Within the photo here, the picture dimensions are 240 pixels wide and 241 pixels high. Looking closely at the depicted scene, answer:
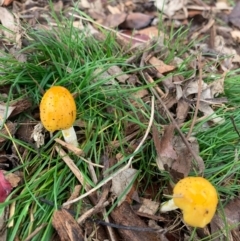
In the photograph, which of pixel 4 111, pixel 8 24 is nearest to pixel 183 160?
pixel 4 111

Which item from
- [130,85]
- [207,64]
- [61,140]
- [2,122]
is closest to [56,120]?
[61,140]

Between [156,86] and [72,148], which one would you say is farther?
[156,86]

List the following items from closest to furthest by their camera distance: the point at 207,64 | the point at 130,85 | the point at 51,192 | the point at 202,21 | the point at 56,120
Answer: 1. the point at 56,120
2. the point at 51,192
3. the point at 130,85
4. the point at 207,64
5. the point at 202,21

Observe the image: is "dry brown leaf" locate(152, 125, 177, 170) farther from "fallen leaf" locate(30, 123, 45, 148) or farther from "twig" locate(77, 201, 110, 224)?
"fallen leaf" locate(30, 123, 45, 148)

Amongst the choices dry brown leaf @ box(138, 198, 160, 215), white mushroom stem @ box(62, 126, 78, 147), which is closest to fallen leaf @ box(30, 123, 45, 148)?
white mushroom stem @ box(62, 126, 78, 147)

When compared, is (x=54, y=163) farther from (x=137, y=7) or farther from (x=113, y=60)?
(x=137, y=7)

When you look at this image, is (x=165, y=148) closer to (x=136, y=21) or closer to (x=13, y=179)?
(x=13, y=179)

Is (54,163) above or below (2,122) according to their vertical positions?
below
